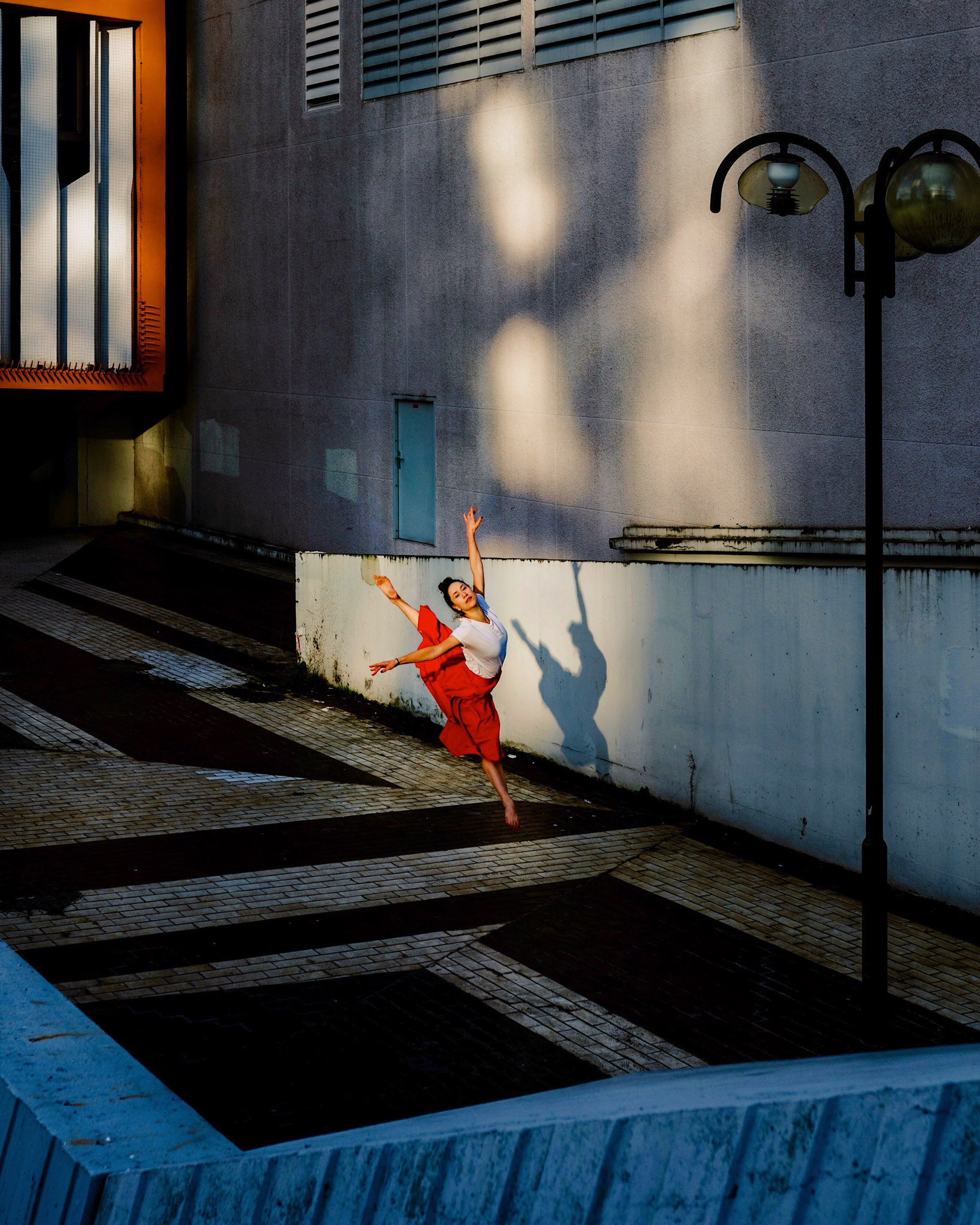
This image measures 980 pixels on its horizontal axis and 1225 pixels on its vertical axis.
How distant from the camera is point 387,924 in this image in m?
8.71

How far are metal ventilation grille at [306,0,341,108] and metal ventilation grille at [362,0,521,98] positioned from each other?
782 millimetres

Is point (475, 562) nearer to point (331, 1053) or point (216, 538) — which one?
point (331, 1053)

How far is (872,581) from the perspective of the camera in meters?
7.47

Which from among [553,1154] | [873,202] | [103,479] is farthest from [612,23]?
[103,479]

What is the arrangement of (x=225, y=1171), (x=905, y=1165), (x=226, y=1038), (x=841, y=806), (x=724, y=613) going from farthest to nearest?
(x=724, y=613)
(x=841, y=806)
(x=226, y=1038)
(x=225, y=1171)
(x=905, y=1165)

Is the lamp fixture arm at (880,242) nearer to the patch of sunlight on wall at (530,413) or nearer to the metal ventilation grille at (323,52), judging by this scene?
the patch of sunlight on wall at (530,413)

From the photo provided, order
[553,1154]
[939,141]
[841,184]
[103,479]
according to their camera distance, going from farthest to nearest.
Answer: [103,479]
[841,184]
[939,141]
[553,1154]

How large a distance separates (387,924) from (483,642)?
8.03 ft

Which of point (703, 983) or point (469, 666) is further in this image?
point (469, 666)

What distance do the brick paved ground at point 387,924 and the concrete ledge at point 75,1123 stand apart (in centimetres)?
246

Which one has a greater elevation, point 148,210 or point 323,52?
point 323,52

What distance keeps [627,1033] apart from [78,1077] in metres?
4.04

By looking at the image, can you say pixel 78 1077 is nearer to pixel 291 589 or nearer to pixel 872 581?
pixel 872 581

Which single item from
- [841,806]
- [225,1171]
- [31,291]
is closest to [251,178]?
[31,291]
